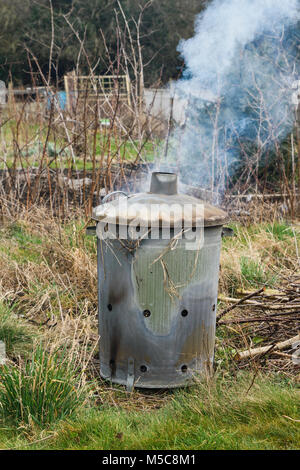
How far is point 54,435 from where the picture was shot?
2.59 meters

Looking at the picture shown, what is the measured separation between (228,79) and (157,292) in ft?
16.9

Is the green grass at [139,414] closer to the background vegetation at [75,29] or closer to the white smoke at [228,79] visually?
the white smoke at [228,79]

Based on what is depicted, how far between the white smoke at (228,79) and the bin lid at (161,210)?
2451 millimetres

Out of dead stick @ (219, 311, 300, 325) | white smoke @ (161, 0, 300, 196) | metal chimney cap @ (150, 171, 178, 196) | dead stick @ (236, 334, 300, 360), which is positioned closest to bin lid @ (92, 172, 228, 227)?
metal chimney cap @ (150, 171, 178, 196)

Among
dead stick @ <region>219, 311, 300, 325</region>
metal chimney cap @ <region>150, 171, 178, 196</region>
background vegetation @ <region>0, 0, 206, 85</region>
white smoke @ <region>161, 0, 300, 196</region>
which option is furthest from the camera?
background vegetation @ <region>0, 0, 206, 85</region>

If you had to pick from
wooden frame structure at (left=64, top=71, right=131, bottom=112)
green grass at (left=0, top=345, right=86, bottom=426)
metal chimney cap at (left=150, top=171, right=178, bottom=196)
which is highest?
wooden frame structure at (left=64, top=71, right=131, bottom=112)

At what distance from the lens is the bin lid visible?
3158mm

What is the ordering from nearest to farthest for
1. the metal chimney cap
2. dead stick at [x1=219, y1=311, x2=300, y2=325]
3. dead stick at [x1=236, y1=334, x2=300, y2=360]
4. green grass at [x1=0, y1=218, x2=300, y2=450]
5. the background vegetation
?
green grass at [x1=0, y1=218, x2=300, y2=450] → the metal chimney cap → dead stick at [x1=236, y1=334, x2=300, y2=360] → dead stick at [x1=219, y1=311, x2=300, y2=325] → the background vegetation

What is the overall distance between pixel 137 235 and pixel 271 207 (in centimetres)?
383

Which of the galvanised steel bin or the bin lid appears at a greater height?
the bin lid

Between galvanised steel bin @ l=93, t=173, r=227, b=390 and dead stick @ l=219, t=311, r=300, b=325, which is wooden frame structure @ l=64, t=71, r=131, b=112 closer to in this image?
galvanised steel bin @ l=93, t=173, r=227, b=390

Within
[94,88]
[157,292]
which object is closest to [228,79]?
[94,88]

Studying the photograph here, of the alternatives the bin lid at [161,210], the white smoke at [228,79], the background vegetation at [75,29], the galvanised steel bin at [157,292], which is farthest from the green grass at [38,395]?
the background vegetation at [75,29]

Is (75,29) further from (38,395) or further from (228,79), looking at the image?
(38,395)
